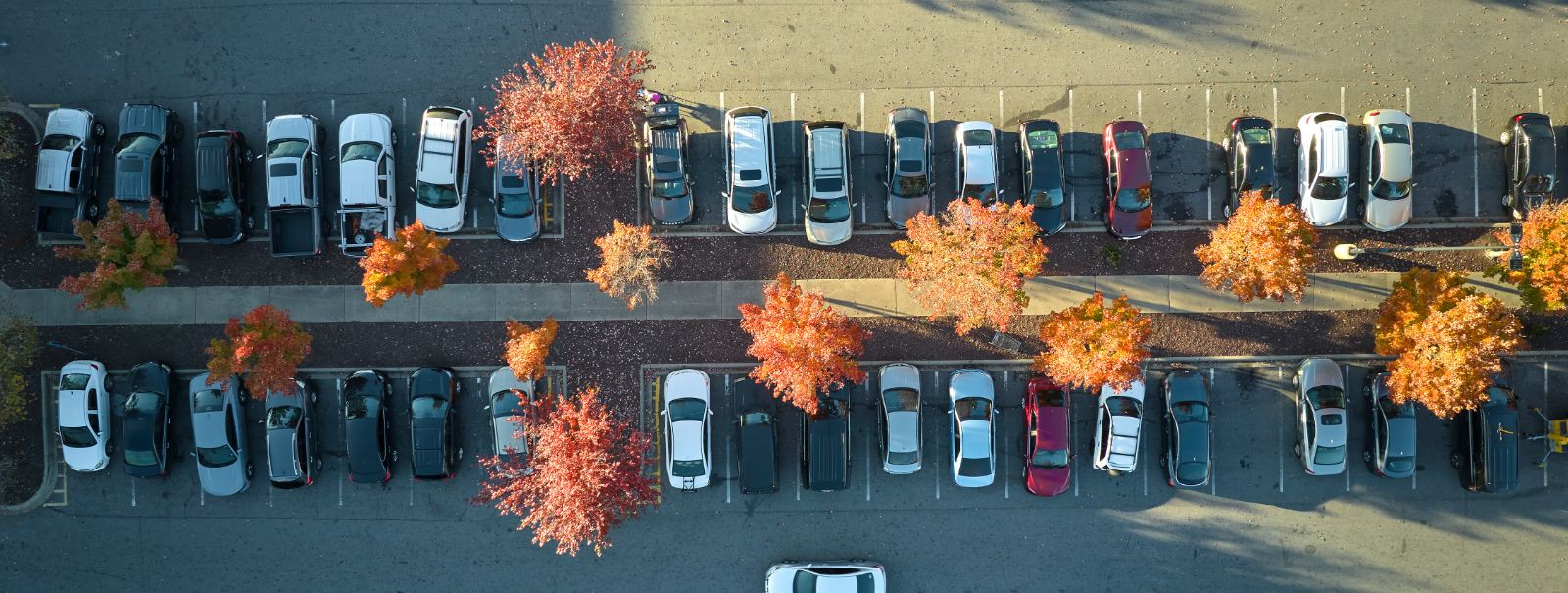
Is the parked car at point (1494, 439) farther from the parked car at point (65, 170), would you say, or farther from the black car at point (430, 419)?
the parked car at point (65, 170)

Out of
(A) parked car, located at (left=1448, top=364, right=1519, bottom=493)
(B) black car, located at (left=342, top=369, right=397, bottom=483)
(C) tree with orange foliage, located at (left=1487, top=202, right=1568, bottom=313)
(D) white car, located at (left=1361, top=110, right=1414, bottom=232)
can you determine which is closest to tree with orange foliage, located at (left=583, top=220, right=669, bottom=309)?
(B) black car, located at (left=342, top=369, right=397, bottom=483)

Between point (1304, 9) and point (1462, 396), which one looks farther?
point (1304, 9)

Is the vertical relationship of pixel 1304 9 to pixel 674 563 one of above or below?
above

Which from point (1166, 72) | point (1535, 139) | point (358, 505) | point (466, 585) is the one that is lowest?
point (466, 585)

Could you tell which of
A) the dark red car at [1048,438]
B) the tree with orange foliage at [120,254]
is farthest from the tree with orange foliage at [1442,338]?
the tree with orange foliage at [120,254]

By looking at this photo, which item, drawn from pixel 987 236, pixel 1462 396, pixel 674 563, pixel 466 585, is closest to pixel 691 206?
pixel 987 236

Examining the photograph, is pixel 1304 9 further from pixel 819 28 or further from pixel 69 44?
pixel 69 44

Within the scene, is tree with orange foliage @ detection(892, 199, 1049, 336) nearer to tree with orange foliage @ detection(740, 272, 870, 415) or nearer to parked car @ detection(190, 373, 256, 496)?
tree with orange foliage @ detection(740, 272, 870, 415)
